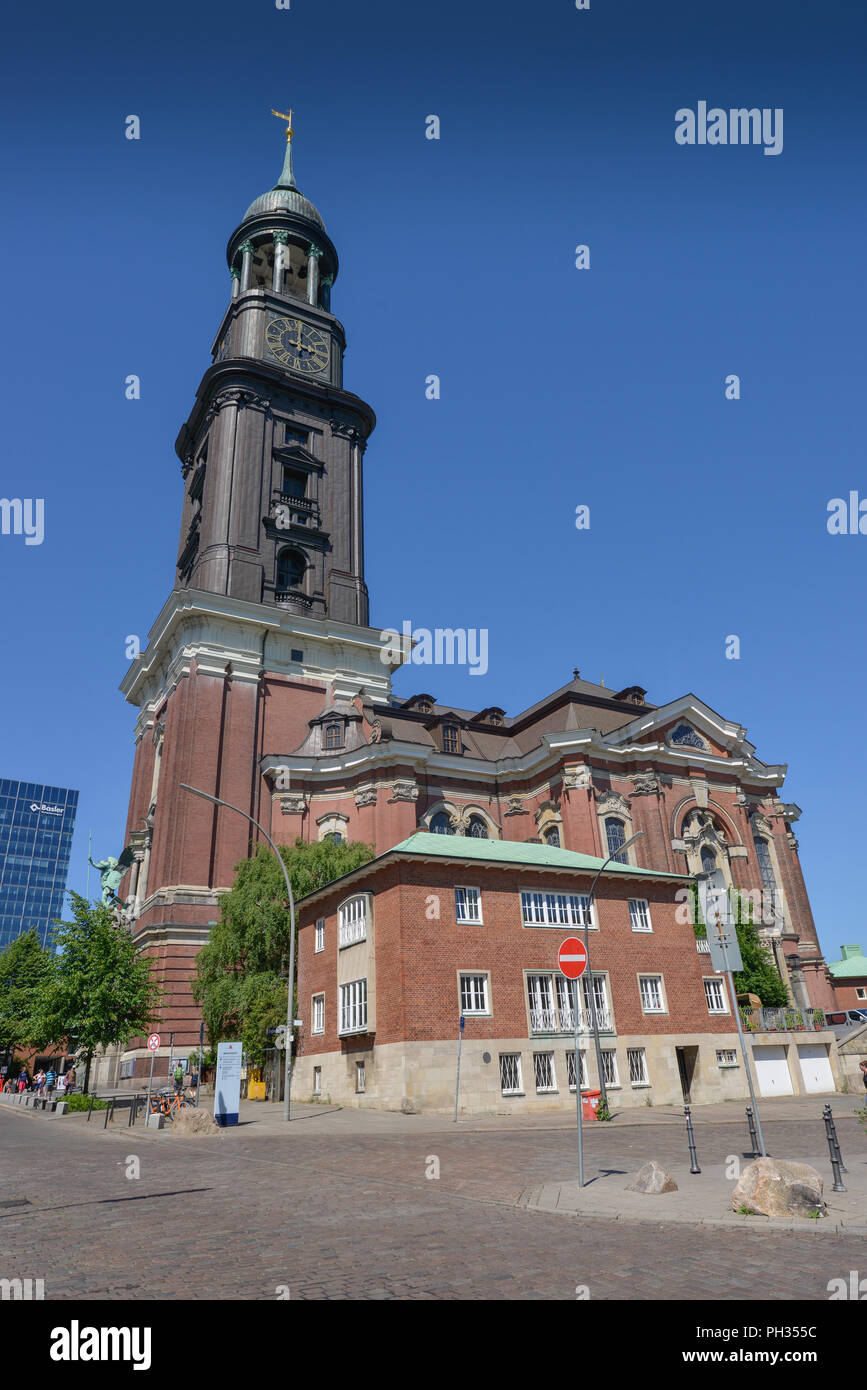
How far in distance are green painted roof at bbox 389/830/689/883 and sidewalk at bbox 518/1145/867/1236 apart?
1563 cm

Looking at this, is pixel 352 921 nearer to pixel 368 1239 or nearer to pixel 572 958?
pixel 572 958

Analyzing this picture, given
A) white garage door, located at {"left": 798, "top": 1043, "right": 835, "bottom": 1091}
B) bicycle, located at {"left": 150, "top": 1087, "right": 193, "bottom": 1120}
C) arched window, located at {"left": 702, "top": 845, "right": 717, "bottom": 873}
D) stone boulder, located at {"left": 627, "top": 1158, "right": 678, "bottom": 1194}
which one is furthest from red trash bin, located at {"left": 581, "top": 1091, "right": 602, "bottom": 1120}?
arched window, located at {"left": 702, "top": 845, "right": 717, "bottom": 873}

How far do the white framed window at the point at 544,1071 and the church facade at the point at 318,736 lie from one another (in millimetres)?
22019

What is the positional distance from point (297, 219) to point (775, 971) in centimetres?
6966

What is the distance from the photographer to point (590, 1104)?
2470 cm

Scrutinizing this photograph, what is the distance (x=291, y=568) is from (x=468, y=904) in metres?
39.9

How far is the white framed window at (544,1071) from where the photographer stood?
92.7 ft

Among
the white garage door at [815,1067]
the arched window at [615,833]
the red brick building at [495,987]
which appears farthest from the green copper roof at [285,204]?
the white garage door at [815,1067]

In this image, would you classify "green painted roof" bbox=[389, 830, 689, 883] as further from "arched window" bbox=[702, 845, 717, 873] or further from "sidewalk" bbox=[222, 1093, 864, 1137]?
"arched window" bbox=[702, 845, 717, 873]

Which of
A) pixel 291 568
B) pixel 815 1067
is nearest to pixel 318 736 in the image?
pixel 291 568

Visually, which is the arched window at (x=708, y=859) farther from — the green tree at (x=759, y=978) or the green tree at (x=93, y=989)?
the green tree at (x=93, y=989)

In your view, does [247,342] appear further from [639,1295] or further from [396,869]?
[639,1295]

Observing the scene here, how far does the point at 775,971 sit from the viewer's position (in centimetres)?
5097

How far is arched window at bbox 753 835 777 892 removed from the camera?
191 feet
